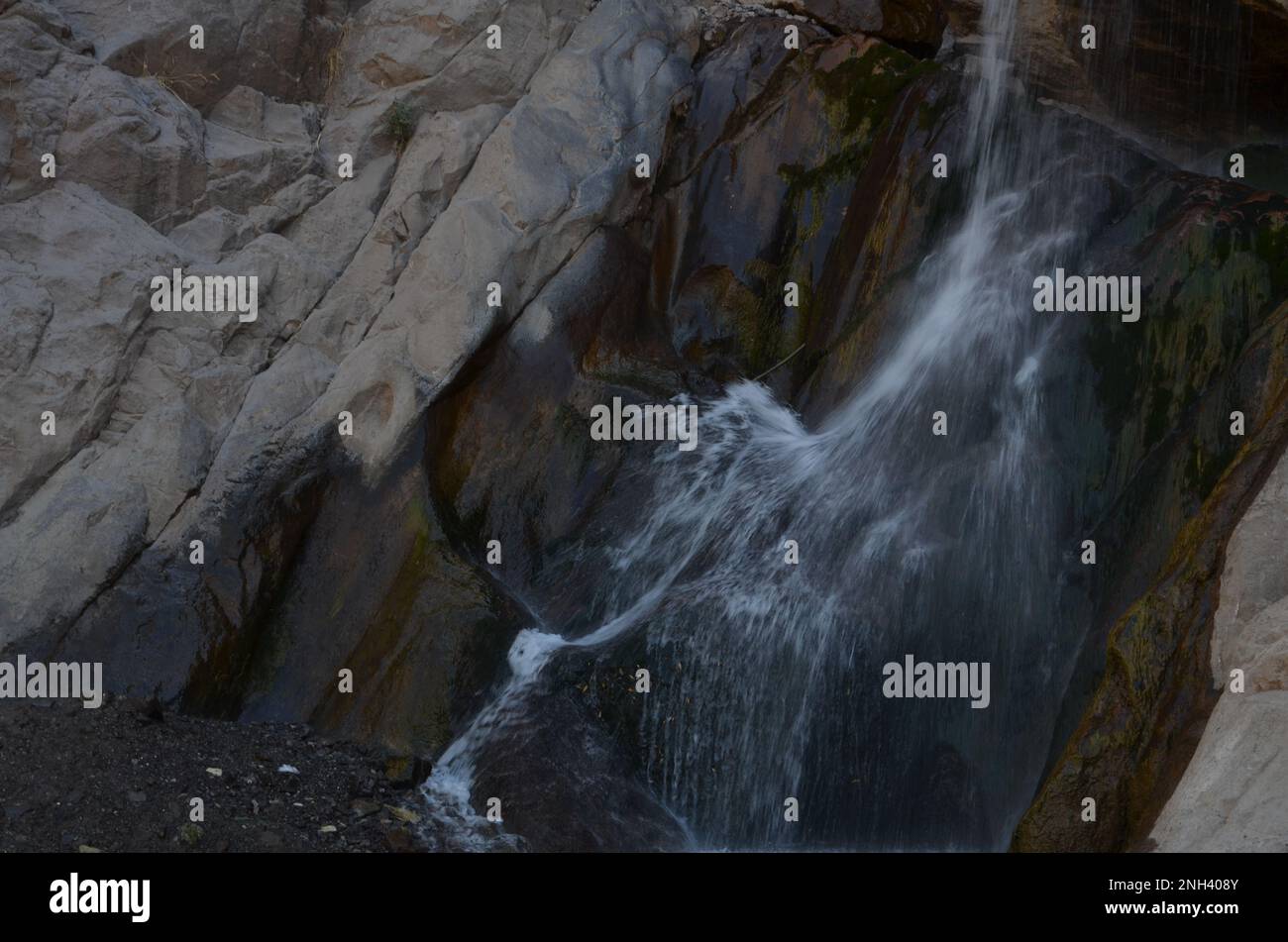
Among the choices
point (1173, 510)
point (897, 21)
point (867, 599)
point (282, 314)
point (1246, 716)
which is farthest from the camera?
point (897, 21)

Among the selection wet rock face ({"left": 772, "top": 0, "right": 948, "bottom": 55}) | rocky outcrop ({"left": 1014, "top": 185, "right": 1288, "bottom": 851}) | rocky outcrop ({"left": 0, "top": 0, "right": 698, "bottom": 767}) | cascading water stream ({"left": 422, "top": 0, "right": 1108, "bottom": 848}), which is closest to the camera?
rocky outcrop ({"left": 1014, "top": 185, "right": 1288, "bottom": 851})

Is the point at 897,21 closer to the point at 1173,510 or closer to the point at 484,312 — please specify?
the point at 484,312

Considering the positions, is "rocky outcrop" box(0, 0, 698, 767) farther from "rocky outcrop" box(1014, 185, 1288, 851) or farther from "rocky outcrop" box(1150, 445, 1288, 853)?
"rocky outcrop" box(1150, 445, 1288, 853)

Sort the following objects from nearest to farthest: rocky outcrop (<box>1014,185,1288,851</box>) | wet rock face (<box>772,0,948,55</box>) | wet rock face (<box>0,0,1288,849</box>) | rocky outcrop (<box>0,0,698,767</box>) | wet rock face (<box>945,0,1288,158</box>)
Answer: rocky outcrop (<box>1014,185,1288,851</box>)
wet rock face (<box>0,0,1288,849</box>)
rocky outcrop (<box>0,0,698,767</box>)
wet rock face (<box>945,0,1288,158</box>)
wet rock face (<box>772,0,948,55</box>)

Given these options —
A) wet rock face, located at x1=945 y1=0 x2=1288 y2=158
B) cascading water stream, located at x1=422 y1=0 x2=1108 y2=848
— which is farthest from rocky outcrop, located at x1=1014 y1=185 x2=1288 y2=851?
wet rock face, located at x1=945 y1=0 x2=1288 y2=158

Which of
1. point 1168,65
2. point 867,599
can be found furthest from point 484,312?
point 1168,65

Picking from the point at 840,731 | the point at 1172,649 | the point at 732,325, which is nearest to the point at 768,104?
the point at 732,325

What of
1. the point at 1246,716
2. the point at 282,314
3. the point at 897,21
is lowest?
the point at 1246,716

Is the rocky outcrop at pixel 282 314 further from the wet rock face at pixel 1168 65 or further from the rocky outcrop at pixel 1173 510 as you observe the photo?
the rocky outcrop at pixel 1173 510

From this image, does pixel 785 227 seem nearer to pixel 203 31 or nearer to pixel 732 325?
pixel 732 325
